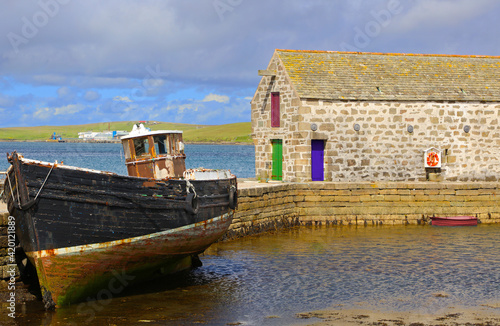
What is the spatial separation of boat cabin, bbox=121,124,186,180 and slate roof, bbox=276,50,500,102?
9.83 metres

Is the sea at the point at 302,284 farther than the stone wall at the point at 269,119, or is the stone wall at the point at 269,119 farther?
the stone wall at the point at 269,119

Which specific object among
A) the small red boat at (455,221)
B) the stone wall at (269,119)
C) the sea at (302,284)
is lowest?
the sea at (302,284)

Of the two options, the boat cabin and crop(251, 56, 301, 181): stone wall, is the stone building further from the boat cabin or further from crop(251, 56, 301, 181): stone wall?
the boat cabin

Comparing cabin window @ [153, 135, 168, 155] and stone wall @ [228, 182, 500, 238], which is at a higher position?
cabin window @ [153, 135, 168, 155]

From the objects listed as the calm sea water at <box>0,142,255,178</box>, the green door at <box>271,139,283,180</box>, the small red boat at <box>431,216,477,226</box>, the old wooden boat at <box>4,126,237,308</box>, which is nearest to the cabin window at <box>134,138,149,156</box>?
the old wooden boat at <box>4,126,237,308</box>

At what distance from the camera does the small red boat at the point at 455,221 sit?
2128cm

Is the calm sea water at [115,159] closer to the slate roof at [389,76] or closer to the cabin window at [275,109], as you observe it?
the cabin window at [275,109]

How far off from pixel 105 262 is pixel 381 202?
12.5m

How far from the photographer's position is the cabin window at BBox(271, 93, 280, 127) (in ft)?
79.8

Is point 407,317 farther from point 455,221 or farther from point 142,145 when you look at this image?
point 455,221

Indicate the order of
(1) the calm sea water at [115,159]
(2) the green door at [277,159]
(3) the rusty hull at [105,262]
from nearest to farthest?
(3) the rusty hull at [105,262]
(2) the green door at [277,159]
(1) the calm sea water at [115,159]

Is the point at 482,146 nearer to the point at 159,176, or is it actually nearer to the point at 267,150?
the point at 267,150

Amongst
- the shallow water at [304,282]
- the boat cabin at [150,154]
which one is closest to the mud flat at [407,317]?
the shallow water at [304,282]

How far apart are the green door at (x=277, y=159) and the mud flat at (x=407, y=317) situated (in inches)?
515
